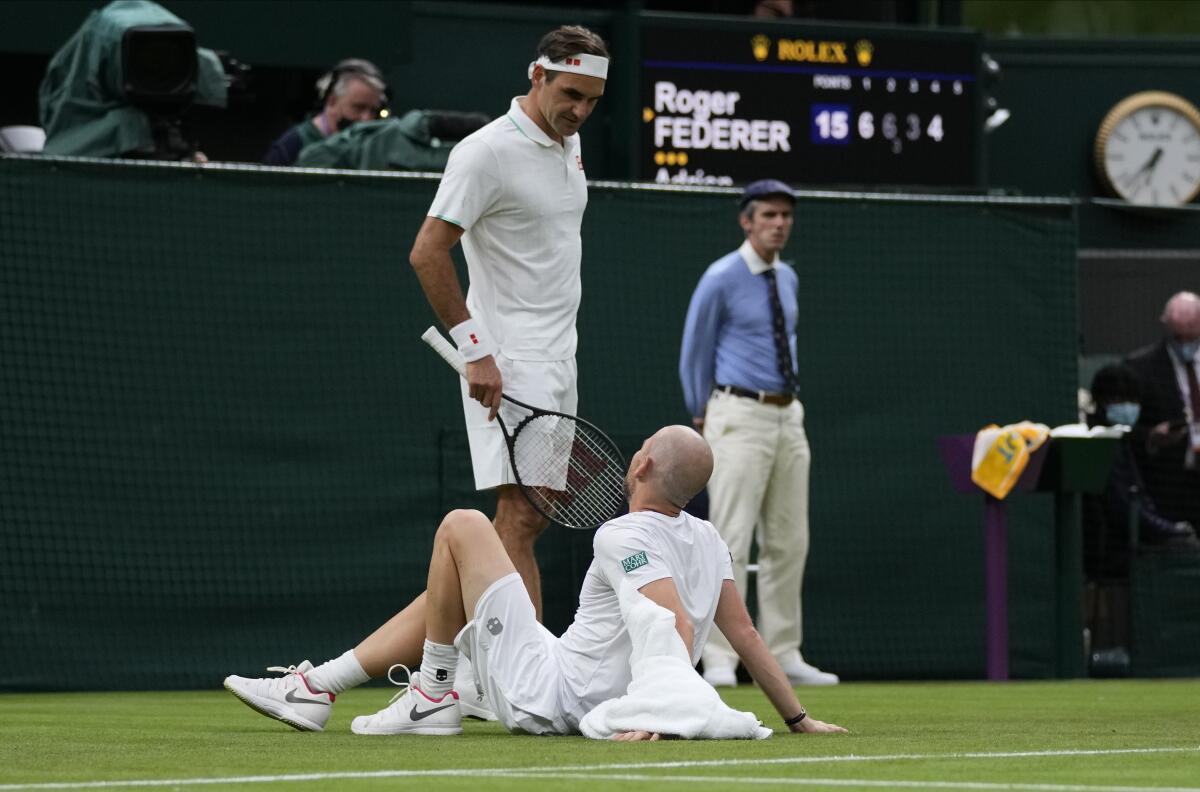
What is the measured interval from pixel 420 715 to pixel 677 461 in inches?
41.4

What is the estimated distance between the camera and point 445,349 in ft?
22.4

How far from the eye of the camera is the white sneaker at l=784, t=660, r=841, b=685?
1052 cm

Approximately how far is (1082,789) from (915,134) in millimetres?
9681

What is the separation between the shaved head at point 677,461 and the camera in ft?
19.1

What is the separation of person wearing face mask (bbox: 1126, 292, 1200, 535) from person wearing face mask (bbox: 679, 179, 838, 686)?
7.95 ft

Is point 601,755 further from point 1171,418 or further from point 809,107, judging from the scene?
point 809,107

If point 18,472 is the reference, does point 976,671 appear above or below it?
below

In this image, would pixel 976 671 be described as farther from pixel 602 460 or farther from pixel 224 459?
pixel 602 460

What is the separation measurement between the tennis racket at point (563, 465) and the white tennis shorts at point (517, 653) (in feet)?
2.88

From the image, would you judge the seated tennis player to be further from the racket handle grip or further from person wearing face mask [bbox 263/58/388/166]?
person wearing face mask [bbox 263/58/388/166]

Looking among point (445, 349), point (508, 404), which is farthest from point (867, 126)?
point (445, 349)

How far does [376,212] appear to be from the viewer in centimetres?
1038

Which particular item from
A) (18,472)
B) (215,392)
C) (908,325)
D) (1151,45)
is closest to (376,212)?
(215,392)

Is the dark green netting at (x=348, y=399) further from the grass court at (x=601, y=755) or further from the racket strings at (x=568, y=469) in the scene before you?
the racket strings at (x=568, y=469)
